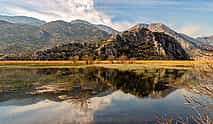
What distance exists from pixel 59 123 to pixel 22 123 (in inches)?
107

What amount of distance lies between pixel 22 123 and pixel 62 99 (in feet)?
39.3

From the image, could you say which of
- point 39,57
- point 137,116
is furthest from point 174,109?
point 39,57

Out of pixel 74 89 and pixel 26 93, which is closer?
pixel 26 93

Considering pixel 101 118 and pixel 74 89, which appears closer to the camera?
pixel 101 118

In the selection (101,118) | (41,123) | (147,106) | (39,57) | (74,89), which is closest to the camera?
(41,123)

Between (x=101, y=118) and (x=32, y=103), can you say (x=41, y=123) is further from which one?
(x=32, y=103)

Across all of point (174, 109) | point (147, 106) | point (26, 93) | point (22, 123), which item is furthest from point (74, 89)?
point (22, 123)

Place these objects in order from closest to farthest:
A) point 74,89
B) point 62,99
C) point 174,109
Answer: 1. point 174,109
2. point 62,99
3. point 74,89

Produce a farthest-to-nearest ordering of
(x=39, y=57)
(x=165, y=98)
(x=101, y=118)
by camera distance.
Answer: (x=39, y=57)
(x=165, y=98)
(x=101, y=118)

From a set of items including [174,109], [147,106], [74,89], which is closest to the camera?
[174,109]

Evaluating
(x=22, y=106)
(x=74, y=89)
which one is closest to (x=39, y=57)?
(x=74, y=89)

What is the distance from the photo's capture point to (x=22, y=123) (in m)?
22.5

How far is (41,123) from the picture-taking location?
2222cm

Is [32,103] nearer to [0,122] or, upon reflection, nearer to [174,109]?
[0,122]
